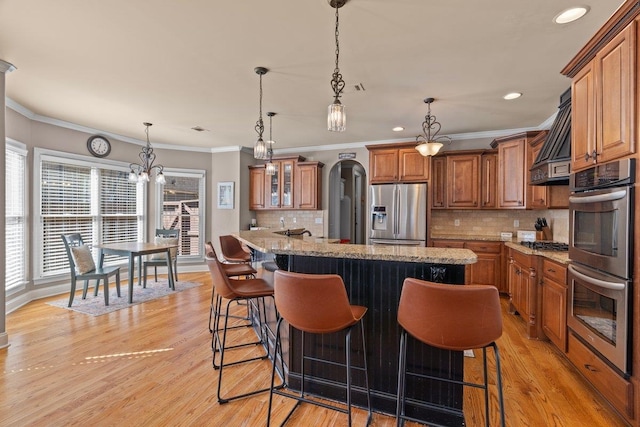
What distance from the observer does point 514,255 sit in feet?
12.3

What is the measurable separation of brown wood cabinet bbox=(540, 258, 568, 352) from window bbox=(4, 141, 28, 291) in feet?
19.9

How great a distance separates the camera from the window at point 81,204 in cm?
448

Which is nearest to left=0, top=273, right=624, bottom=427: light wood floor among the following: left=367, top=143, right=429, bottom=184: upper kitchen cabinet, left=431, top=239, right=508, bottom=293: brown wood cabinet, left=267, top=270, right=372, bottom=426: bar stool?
left=267, top=270, right=372, bottom=426: bar stool

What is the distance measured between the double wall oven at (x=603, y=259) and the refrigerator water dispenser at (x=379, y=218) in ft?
8.89

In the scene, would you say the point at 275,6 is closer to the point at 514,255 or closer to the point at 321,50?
the point at 321,50

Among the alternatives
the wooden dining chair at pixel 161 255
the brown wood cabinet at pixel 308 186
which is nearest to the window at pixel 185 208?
the wooden dining chair at pixel 161 255

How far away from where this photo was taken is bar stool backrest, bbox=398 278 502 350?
4.58 feet

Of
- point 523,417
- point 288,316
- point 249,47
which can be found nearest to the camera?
point 288,316

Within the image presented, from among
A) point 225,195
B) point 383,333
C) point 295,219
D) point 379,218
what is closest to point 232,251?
point 383,333

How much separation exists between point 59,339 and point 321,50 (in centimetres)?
368

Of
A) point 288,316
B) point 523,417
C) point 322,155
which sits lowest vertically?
point 523,417

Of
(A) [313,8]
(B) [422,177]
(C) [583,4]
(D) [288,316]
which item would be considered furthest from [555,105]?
(D) [288,316]

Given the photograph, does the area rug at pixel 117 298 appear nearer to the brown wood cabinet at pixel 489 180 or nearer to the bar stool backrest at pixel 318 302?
the bar stool backrest at pixel 318 302

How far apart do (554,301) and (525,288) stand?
0.59 metres
